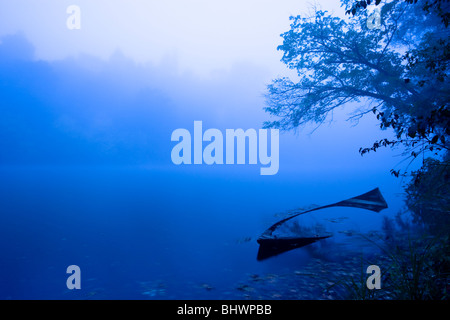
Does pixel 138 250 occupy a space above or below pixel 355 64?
below

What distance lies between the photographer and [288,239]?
5.09 meters

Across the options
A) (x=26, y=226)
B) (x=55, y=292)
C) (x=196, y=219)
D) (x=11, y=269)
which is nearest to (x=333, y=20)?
(x=196, y=219)
